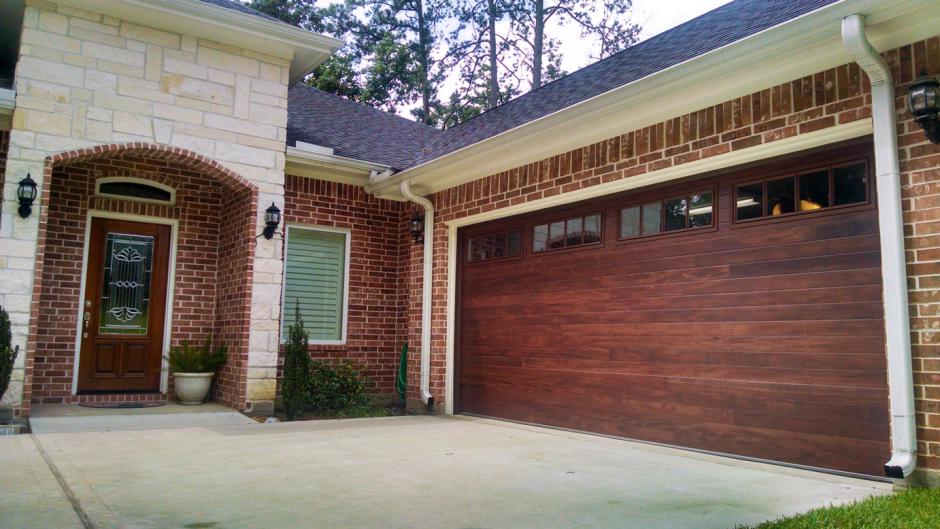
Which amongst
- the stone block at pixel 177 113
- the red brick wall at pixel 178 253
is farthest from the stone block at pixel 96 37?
the red brick wall at pixel 178 253

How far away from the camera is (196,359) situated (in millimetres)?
8164

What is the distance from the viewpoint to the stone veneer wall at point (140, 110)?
664 centimetres

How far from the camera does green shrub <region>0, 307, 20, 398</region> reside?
6152 mm

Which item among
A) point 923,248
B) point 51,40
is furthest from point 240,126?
point 923,248

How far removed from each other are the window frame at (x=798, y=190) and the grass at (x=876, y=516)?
1919 mm

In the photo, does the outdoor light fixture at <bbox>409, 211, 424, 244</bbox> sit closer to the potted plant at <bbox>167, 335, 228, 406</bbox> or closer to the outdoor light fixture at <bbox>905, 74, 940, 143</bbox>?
the potted plant at <bbox>167, 335, 228, 406</bbox>

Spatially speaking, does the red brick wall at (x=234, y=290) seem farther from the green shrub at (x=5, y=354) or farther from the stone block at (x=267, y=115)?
the green shrub at (x=5, y=354)

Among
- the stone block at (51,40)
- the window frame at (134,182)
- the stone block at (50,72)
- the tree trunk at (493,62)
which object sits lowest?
the window frame at (134,182)

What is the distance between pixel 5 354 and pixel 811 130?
269 inches

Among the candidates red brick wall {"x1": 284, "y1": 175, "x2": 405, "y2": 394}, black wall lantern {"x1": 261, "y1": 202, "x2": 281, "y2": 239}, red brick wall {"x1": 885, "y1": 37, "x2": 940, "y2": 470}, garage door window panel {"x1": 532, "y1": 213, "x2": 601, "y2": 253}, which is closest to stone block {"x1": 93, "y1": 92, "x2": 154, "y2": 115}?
black wall lantern {"x1": 261, "y1": 202, "x2": 281, "y2": 239}

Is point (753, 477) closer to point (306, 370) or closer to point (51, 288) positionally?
point (306, 370)

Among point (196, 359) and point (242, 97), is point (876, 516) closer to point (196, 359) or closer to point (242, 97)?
point (196, 359)

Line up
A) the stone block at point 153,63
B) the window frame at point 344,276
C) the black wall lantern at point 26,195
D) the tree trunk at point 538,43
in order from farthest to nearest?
the tree trunk at point 538,43 < the window frame at point 344,276 < the stone block at point 153,63 < the black wall lantern at point 26,195

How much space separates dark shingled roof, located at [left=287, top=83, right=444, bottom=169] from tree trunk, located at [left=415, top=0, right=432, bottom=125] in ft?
35.7
